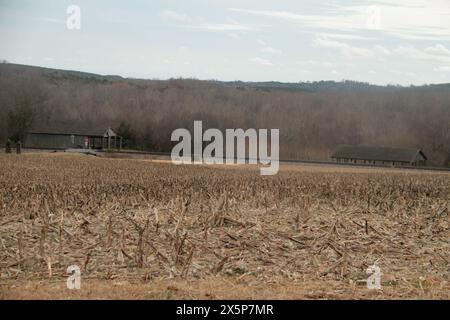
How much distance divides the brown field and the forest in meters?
55.8

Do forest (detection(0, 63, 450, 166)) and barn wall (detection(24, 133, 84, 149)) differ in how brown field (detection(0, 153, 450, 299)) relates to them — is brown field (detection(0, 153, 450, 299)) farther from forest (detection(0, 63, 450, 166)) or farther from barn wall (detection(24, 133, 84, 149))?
barn wall (detection(24, 133, 84, 149))

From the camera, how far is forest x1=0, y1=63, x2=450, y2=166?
88.7 m

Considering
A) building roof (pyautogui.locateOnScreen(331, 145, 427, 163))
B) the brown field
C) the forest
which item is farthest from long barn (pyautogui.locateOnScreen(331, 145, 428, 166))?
the brown field

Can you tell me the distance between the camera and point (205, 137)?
9438 cm

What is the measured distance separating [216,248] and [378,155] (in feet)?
213

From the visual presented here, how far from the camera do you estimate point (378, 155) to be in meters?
76.3

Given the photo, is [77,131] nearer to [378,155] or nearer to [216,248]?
[378,155]

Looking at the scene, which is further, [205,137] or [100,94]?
[100,94]

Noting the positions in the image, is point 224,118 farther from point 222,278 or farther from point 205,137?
point 222,278

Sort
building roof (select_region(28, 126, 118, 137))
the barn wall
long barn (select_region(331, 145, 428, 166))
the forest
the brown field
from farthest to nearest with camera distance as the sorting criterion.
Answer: the forest → the barn wall → building roof (select_region(28, 126, 118, 137)) → long barn (select_region(331, 145, 428, 166)) → the brown field

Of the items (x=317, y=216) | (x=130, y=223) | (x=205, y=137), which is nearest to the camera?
(x=130, y=223)

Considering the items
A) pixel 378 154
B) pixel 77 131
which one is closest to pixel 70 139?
pixel 77 131

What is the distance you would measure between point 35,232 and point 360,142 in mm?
104552
